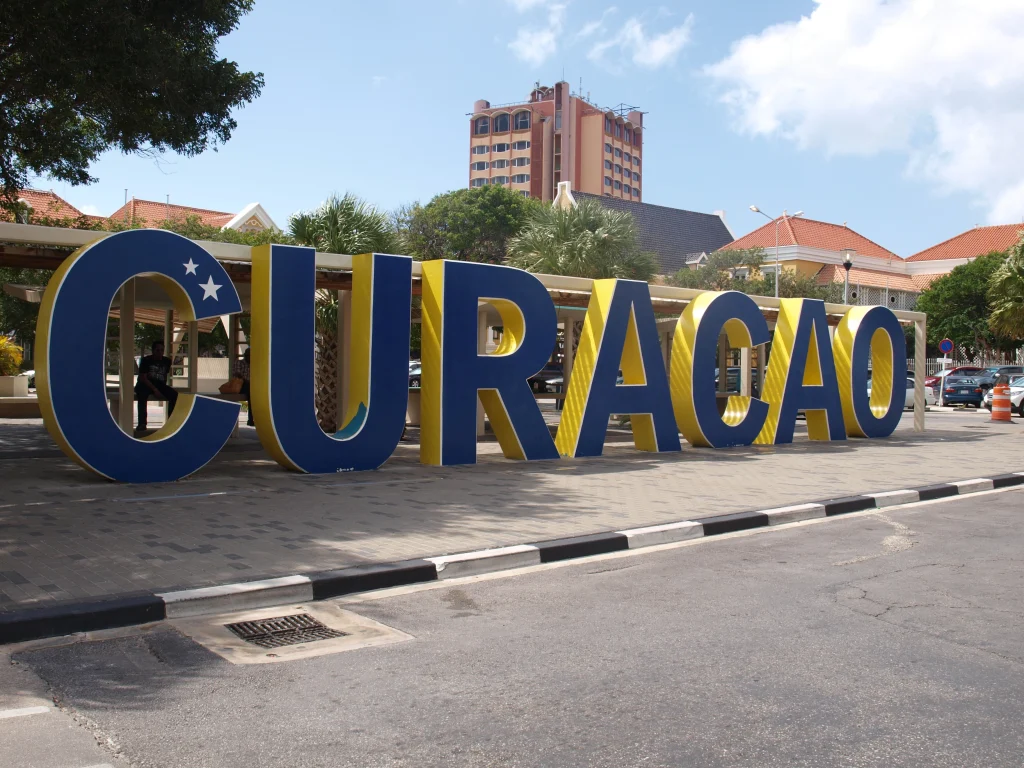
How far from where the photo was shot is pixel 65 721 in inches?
156

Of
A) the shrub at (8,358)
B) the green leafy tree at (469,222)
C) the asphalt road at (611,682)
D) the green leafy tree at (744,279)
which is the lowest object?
the asphalt road at (611,682)

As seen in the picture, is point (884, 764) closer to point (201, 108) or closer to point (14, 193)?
point (201, 108)

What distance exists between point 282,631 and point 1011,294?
34982 millimetres

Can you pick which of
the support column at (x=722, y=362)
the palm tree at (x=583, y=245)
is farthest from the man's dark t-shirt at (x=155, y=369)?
the support column at (x=722, y=362)

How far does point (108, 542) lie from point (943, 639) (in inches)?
227

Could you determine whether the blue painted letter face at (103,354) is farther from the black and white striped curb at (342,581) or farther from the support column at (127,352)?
the black and white striped curb at (342,581)

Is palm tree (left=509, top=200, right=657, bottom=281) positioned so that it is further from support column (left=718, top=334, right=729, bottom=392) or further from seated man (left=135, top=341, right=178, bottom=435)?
seated man (left=135, top=341, right=178, bottom=435)

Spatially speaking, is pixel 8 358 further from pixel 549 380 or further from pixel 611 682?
pixel 611 682

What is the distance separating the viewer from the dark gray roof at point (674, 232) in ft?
246

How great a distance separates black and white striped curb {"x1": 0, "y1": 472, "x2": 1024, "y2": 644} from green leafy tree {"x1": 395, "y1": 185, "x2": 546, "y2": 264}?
46.4m

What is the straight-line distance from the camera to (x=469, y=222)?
58.7 meters

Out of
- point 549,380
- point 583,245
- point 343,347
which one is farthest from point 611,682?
point 549,380

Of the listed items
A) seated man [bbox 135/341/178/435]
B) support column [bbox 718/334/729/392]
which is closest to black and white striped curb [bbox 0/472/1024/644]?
seated man [bbox 135/341/178/435]

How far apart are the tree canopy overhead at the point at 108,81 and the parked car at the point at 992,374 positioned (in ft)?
99.9
